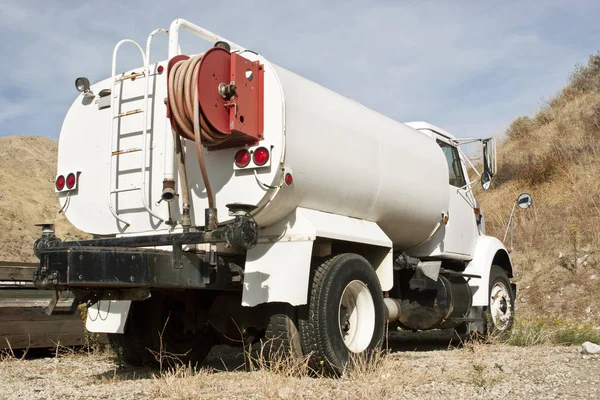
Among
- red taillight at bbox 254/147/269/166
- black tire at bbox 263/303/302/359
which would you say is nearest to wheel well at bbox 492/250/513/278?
black tire at bbox 263/303/302/359

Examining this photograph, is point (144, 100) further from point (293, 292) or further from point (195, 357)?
point (195, 357)

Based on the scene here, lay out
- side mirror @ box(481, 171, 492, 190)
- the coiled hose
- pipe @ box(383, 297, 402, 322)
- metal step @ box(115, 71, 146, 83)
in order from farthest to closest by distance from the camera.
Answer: side mirror @ box(481, 171, 492, 190), pipe @ box(383, 297, 402, 322), metal step @ box(115, 71, 146, 83), the coiled hose

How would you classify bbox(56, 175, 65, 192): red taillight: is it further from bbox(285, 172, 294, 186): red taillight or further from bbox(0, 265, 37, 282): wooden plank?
bbox(285, 172, 294, 186): red taillight

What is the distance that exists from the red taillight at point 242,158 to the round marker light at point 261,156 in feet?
0.25

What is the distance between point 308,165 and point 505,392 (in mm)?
2285

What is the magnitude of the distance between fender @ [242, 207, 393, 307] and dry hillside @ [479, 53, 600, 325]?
26.1ft

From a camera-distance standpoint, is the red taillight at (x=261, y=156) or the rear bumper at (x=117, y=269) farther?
the red taillight at (x=261, y=156)

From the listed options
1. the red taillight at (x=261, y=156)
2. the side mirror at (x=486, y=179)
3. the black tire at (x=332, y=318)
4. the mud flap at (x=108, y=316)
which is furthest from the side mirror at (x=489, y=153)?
the mud flap at (x=108, y=316)

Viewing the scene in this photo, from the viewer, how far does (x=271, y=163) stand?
5.25m

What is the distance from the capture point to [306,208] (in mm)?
5723

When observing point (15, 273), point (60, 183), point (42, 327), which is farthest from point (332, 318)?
point (15, 273)

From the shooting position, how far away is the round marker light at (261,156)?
17.3ft

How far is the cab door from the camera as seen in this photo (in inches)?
334

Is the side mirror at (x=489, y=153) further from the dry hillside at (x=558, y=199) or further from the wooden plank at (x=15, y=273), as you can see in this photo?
the wooden plank at (x=15, y=273)
